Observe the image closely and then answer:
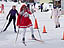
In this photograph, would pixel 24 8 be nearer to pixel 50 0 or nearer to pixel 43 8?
pixel 43 8

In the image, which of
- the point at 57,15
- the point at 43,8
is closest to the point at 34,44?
the point at 57,15

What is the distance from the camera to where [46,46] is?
9.01 meters

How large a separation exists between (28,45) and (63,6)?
2062cm

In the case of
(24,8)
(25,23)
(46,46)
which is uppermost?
(24,8)

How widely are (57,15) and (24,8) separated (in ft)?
19.8

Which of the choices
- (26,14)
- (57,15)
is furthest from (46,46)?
(57,15)

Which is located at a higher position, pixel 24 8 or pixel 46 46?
pixel 24 8

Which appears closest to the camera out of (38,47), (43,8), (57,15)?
(38,47)

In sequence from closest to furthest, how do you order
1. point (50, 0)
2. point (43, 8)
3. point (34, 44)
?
point (34, 44), point (43, 8), point (50, 0)

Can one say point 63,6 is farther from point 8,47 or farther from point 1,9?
point 8,47

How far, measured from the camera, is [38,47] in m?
8.81

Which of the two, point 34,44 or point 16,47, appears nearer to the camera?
point 16,47

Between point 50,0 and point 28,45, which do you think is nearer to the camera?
point 28,45

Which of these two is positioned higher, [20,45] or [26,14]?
[26,14]
